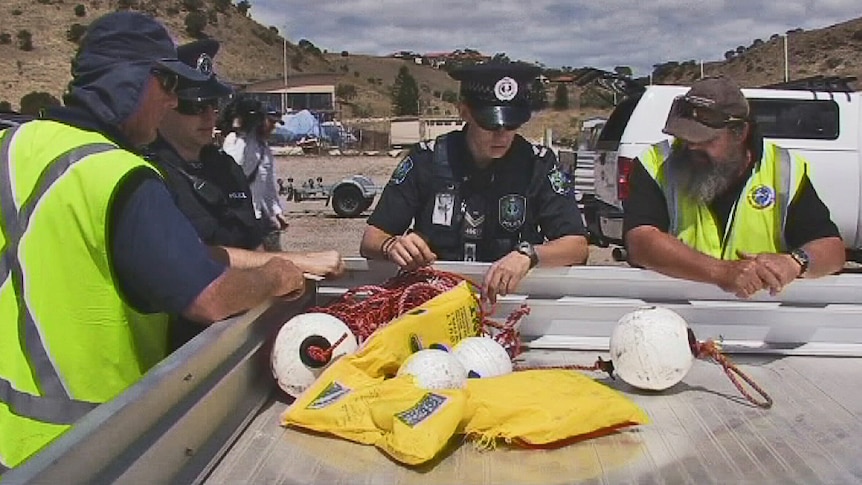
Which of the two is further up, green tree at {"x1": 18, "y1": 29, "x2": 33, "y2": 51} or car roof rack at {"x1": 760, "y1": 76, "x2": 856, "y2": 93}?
green tree at {"x1": 18, "y1": 29, "x2": 33, "y2": 51}

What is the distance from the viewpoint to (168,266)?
2.43 meters

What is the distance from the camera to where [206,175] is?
171 inches

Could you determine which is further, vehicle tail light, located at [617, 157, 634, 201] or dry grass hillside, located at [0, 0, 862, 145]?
dry grass hillside, located at [0, 0, 862, 145]

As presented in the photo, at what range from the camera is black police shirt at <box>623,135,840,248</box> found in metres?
3.74

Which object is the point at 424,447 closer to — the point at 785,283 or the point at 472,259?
the point at 785,283

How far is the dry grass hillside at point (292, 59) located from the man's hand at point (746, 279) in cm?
4892

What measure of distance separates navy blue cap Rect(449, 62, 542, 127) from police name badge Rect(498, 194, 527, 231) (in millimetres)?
320

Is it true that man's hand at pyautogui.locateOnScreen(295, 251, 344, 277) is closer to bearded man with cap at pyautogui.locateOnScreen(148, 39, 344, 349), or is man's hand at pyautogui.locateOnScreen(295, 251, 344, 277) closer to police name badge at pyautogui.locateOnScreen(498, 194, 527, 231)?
bearded man with cap at pyautogui.locateOnScreen(148, 39, 344, 349)

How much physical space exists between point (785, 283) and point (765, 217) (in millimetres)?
665

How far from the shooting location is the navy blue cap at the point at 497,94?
3936 millimetres

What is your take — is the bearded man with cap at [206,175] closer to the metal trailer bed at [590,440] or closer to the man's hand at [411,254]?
the man's hand at [411,254]

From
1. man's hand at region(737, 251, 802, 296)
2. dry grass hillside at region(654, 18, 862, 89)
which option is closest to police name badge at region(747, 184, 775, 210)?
man's hand at region(737, 251, 802, 296)

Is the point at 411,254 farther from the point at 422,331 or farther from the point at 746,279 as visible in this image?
the point at 746,279

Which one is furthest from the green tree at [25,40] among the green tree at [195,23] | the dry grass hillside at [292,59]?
→ the green tree at [195,23]
